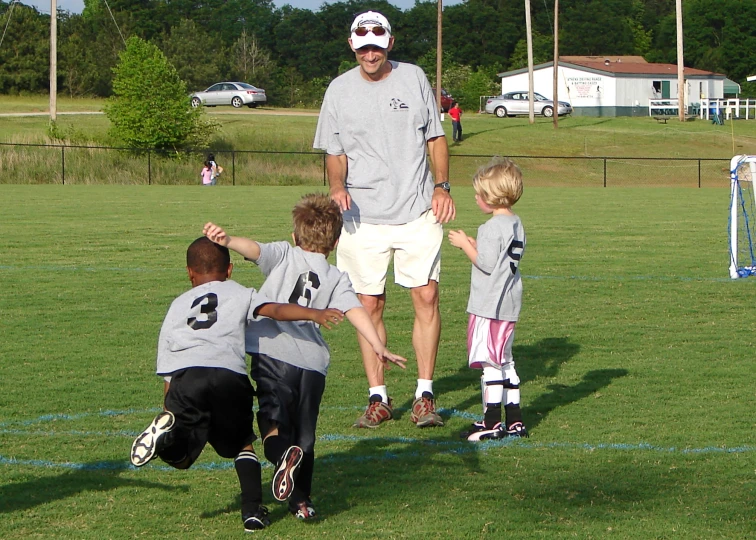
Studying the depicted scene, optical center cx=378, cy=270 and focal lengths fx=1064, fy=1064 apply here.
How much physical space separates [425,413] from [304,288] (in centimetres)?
190

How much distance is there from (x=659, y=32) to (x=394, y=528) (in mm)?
100019

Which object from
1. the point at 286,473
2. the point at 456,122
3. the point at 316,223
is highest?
the point at 456,122

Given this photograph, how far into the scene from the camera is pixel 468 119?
60.2m

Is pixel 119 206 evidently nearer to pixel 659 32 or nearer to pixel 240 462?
pixel 240 462

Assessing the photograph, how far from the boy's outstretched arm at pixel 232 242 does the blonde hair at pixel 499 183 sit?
1.72m

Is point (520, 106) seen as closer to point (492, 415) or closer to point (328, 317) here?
point (492, 415)

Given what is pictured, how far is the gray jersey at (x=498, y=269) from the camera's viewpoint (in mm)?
5648

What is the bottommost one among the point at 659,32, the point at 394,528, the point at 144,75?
the point at 394,528

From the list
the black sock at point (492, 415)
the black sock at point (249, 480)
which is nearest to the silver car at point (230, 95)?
the black sock at point (492, 415)

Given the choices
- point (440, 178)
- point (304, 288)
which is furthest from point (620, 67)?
point (304, 288)

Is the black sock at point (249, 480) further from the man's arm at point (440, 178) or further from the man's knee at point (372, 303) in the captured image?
the man's arm at point (440, 178)

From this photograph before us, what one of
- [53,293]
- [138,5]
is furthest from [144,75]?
[138,5]

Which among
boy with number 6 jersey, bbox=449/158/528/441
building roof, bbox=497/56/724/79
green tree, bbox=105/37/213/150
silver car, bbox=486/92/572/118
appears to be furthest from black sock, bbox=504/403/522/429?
building roof, bbox=497/56/724/79

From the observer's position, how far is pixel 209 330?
4.15m
